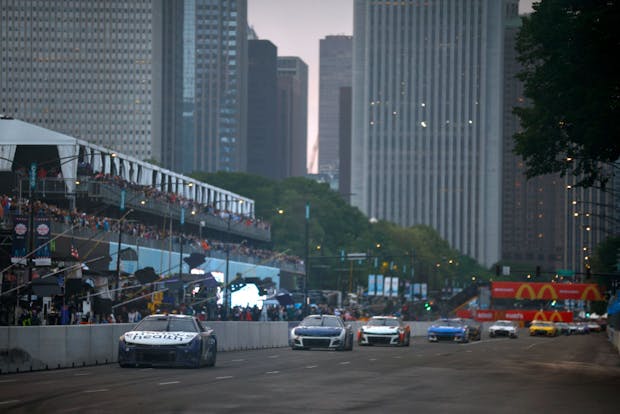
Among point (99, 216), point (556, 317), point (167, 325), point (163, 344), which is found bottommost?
point (556, 317)

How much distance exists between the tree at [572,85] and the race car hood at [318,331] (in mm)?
8671

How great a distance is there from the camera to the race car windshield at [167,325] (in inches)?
1148

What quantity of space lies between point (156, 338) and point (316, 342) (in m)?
15.1

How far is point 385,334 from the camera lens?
166 ft

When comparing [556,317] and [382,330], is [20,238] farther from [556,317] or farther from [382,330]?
[556,317]

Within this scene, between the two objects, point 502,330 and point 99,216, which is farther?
point 99,216

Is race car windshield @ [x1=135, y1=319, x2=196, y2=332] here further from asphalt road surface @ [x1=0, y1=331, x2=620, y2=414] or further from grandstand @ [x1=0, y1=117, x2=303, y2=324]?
grandstand @ [x1=0, y1=117, x2=303, y2=324]

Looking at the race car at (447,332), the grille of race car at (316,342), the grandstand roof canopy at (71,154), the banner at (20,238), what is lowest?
the race car at (447,332)

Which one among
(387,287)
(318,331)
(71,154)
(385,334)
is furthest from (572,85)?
(387,287)

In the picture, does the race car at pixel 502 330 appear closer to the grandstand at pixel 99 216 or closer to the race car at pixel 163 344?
the grandstand at pixel 99 216

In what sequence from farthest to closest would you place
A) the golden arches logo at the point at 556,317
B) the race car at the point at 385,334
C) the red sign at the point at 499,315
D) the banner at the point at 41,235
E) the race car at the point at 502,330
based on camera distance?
the golden arches logo at the point at 556,317 → the red sign at the point at 499,315 → the race car at the point at 502,330 → the race car at the point at 385,334 → the banner at the point at 41,235

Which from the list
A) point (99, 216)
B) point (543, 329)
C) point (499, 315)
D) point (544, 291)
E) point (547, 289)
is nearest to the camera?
point (99, 216)

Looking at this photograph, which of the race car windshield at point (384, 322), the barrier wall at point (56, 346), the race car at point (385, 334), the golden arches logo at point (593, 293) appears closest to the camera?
the barrier wall at point (56, 346)

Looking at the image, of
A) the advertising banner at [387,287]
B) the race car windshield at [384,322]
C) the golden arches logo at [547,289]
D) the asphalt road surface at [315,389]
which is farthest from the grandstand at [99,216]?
the golden arches logo at [547,289]
